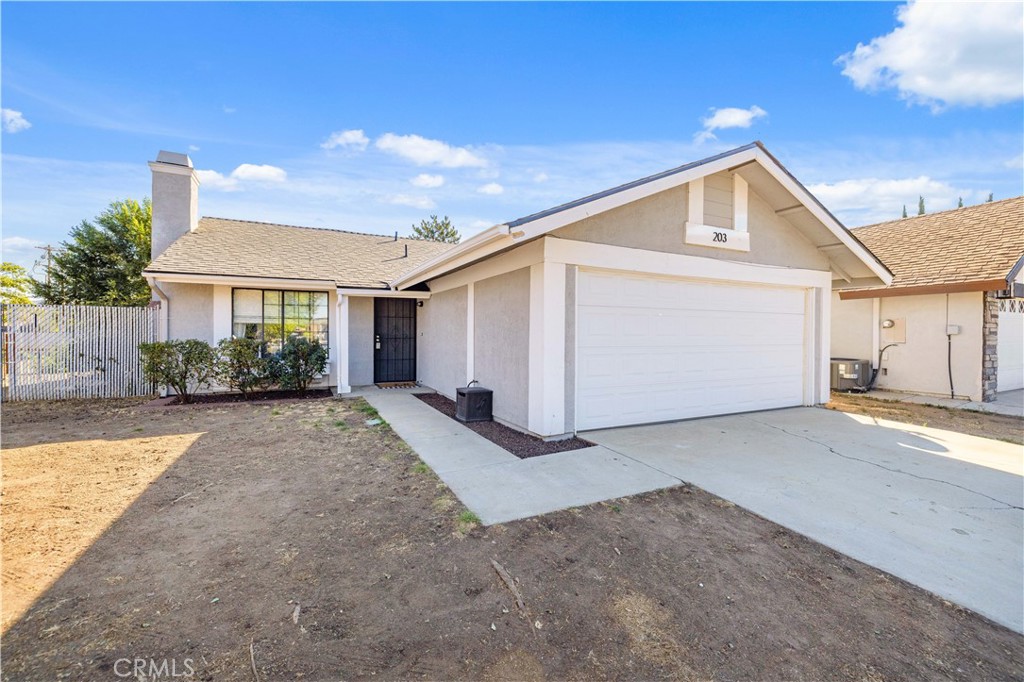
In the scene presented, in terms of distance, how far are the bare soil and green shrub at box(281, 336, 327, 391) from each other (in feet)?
35.9

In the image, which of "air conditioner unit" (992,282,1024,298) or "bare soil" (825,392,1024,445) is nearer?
"bare soil" (825,392,1024,445)

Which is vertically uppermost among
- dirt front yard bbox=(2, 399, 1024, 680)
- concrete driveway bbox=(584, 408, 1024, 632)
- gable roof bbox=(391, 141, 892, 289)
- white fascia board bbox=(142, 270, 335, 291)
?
gable roof bbox=(391, 141, 892, 289)

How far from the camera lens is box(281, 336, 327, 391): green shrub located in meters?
9.90

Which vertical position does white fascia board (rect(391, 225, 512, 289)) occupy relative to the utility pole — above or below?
below

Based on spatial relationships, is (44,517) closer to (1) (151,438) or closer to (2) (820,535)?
(1) (151,438)

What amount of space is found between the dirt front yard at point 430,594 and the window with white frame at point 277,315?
6.16 metres

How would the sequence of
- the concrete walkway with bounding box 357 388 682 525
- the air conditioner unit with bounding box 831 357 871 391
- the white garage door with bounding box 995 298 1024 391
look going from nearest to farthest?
the concrete walkway with bounding box 357 388 682 525, the white garage door with bounding box 995 298 1024 391, the air conditioner unit with bounding box 831 357 871 391

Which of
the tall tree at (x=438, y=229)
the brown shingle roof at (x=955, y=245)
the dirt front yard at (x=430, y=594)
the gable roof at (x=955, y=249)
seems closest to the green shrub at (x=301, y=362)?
the dirt front yard at (x=430, y=594)

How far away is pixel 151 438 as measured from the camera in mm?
6316

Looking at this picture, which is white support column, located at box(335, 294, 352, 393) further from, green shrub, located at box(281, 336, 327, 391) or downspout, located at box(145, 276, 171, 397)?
downspout, located at box(145, 276, 171, 397)

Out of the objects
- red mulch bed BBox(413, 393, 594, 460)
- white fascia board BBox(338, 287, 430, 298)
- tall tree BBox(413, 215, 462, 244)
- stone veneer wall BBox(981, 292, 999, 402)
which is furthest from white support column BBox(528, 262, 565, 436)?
tall tree BBox(413, 215, 462, 244)

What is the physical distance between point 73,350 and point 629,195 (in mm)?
12060

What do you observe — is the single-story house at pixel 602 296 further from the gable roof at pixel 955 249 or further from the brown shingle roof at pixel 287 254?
the gable roof at pixel 955 249

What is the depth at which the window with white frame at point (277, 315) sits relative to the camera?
10.2m
